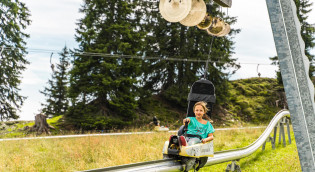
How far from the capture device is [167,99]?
22.6 metres

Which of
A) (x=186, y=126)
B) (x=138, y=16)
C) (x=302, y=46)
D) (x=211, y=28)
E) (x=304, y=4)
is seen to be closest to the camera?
(x=302, y=46)

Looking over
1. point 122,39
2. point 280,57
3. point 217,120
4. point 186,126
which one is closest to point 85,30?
point 122,39

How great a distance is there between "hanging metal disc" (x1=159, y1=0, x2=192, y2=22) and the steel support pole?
3592 mm

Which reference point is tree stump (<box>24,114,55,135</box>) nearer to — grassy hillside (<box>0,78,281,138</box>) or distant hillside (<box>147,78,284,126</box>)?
grassy hillside (<box>0,78,281,138</box>)

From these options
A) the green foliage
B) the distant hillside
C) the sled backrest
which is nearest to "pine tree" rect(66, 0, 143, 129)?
the distant hillside

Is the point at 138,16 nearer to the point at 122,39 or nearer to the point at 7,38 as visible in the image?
the point at 122,39

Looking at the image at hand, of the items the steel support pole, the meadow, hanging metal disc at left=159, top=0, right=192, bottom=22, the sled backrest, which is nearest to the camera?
the steel support pole

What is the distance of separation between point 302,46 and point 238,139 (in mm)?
9940

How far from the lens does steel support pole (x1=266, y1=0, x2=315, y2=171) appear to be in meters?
1.22

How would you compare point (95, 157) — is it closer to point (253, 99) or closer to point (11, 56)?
point (11, 56)

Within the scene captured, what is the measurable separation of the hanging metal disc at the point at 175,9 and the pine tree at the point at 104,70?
A: 476 inches

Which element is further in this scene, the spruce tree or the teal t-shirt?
the spruce tree

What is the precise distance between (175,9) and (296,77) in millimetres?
3873

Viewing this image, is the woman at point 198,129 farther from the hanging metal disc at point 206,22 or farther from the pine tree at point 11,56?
the pine tree at point 11,56
